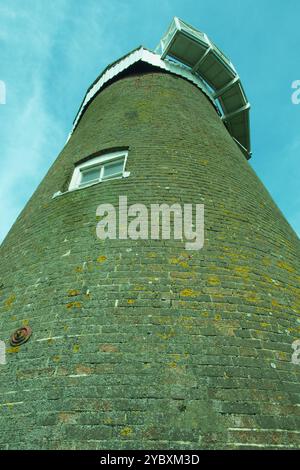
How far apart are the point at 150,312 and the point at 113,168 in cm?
350

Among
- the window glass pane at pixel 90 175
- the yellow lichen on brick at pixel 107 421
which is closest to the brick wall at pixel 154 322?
the yellow lichen on brick at pixel 107 421

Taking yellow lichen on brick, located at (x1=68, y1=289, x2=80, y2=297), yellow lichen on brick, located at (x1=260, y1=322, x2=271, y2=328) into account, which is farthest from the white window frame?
yellow lichen on brick, located at (x1=260, y1=322, x2=271, y2=328)

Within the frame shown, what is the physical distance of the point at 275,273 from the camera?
4.56 metres

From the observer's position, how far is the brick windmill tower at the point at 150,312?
291cm

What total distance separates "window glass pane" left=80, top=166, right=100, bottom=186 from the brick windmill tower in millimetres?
27

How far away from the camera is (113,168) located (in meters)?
6.37

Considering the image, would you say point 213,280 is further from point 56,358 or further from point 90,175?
point 90,175

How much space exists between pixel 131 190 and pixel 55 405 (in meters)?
3.23

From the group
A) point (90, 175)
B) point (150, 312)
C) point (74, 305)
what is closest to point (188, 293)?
point (150, 312)

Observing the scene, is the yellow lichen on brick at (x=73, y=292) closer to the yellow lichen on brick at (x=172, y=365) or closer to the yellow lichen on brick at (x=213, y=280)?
the yellow lichen on brick at (x=172, y=365)

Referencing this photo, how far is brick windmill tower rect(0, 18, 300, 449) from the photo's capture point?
2.91m

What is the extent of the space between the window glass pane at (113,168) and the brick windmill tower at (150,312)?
0.03 m
